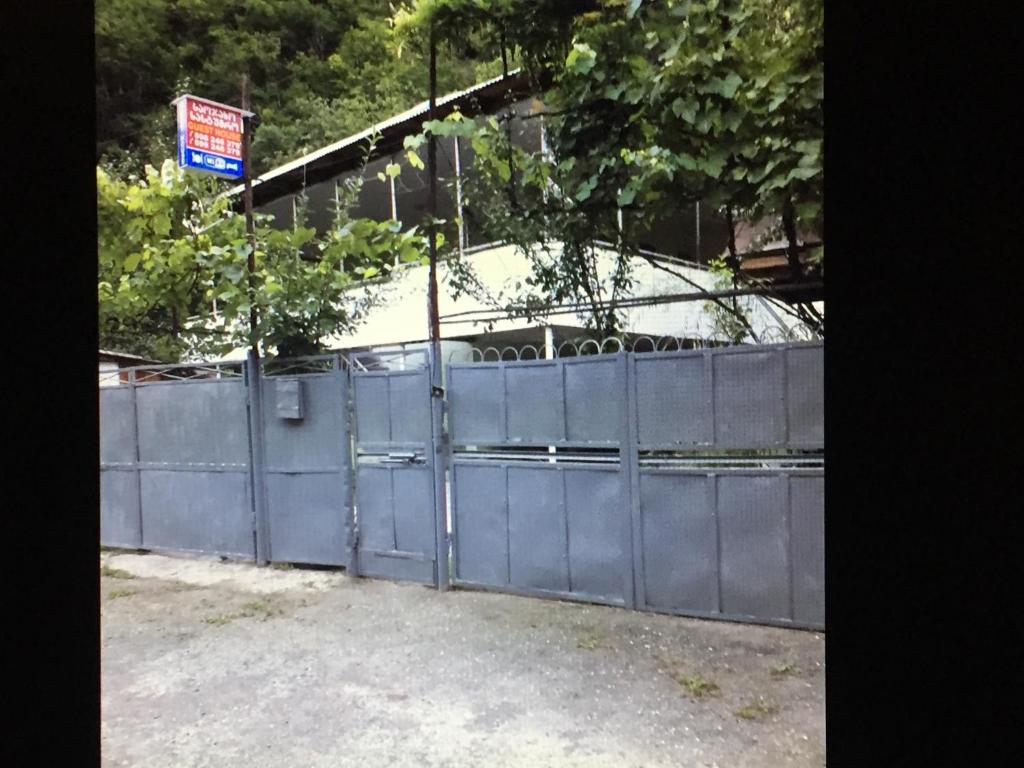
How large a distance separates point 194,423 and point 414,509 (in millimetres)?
3188

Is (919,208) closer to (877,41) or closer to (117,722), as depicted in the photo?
(877,41)

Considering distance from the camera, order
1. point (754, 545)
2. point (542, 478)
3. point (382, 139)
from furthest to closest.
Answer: point (382, 139)
point (542, 478)
point (754, 545)

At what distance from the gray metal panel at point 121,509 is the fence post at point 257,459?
201 centimetres

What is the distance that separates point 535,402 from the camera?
21.3 ft

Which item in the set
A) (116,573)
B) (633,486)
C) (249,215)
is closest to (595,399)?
(633,486)

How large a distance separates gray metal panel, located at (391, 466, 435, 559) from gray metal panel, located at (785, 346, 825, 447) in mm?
3225

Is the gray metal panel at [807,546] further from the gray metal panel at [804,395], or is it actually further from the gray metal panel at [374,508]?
the gray metal panel at [374,508]

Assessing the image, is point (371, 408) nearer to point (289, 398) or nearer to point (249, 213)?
point (289, 398)

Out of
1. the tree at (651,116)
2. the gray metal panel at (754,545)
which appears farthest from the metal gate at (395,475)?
the gray metal panel at (754,545)

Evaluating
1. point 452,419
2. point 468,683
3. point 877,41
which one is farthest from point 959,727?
point 452,419

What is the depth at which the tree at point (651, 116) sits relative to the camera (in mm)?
5121

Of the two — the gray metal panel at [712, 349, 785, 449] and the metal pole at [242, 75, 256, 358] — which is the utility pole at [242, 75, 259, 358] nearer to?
the metal pole at [242, 75, 256, 358]

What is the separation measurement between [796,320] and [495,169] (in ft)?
10.4

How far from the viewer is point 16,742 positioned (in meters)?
1.21
